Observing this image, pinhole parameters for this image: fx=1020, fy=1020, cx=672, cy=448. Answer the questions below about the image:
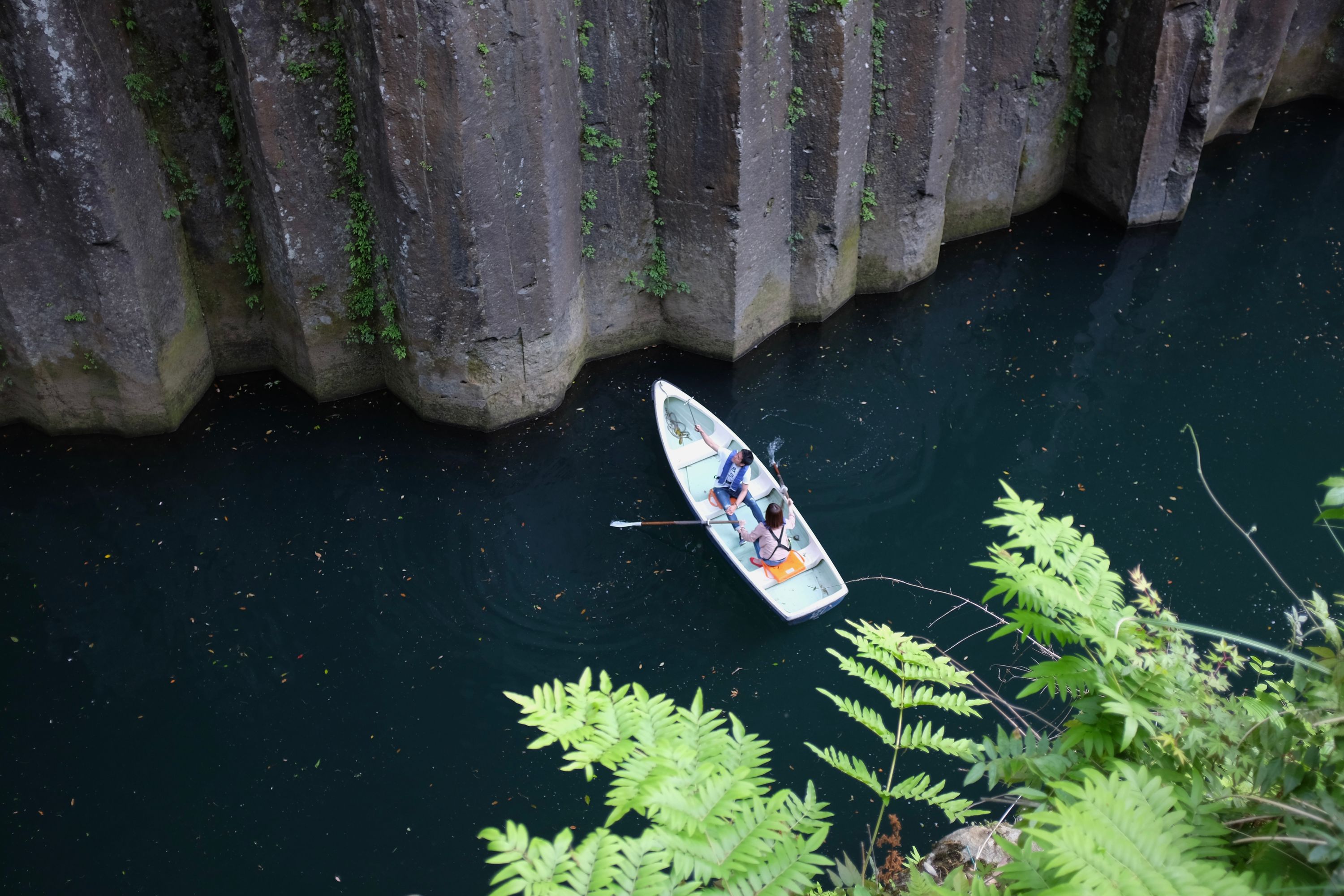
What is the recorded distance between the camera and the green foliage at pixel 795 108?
11227 millimetres

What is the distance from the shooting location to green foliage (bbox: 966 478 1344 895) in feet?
9.58

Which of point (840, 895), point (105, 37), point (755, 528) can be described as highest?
point (105, 37)

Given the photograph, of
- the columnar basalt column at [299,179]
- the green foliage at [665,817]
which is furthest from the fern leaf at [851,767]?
the columnar basalt column at [299,179]

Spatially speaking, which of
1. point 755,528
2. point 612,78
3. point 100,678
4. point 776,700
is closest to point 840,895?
point 776,700

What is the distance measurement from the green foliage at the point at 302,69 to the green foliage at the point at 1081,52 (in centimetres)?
953

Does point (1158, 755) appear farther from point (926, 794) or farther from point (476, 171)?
point (476, 171)

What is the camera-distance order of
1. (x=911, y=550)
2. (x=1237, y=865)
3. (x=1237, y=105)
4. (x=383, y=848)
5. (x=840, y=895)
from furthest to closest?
(x=1237, y=105) → (x=911, y=550) → (x=383, y=848) → (x=840, y=895) → (x=1237, y=865)

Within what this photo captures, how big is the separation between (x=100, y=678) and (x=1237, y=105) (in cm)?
1736

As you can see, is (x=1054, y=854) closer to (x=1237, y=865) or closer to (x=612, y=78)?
(x=1237, y=865)

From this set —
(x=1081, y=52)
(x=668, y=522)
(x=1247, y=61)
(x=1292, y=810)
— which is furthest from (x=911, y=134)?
(x=1292, y=810)

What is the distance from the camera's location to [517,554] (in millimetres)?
10008

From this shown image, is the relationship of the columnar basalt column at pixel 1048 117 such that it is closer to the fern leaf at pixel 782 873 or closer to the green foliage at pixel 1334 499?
the green foliage at pixel 1334 499

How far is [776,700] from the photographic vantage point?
28.8ft

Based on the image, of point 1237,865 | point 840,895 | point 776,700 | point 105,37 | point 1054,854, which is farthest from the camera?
point 105,37
